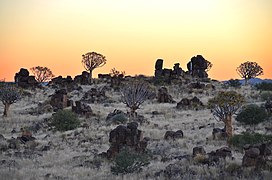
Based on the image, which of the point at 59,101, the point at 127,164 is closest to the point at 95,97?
the point at 59,101

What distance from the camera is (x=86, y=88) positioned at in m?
65.5

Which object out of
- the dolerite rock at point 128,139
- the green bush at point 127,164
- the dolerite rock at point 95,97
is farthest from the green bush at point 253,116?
the dolerite rock at point 95,97

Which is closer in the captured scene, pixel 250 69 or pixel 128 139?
pixel 128 139

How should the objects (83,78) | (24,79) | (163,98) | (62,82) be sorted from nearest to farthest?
(163,98) < (83,78) < (24,79) < (62,82)

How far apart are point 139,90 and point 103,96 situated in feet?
51.6

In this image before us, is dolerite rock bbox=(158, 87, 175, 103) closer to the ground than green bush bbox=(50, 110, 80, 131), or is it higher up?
higher up

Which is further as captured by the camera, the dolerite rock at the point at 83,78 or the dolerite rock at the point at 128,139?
the dolerite rock at the point at 83,78

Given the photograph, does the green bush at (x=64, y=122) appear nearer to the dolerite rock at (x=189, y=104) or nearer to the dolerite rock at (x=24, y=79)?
the dolerite rock at (x=189, y=104)

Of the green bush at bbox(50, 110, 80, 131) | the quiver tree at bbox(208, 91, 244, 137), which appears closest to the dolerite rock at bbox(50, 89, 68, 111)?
the green bush at bbox(50, 110, 80, 131)

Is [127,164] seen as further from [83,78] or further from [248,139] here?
[83,78]

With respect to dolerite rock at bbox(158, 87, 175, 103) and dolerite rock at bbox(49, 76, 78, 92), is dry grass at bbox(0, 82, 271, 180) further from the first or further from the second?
dolerite rock at bbox(49, 76, 78, 92)

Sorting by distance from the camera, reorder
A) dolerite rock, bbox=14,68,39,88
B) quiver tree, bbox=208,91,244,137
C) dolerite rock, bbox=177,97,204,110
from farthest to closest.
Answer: dolerite rock, bbox=14,68,39,88, dolerite rock, bbox=177,97,204,110, quiver tree, bbox=208,91,244,137

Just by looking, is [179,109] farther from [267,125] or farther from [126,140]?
[126,140]

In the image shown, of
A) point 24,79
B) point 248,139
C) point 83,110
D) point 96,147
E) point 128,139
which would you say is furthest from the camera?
point 24,79
